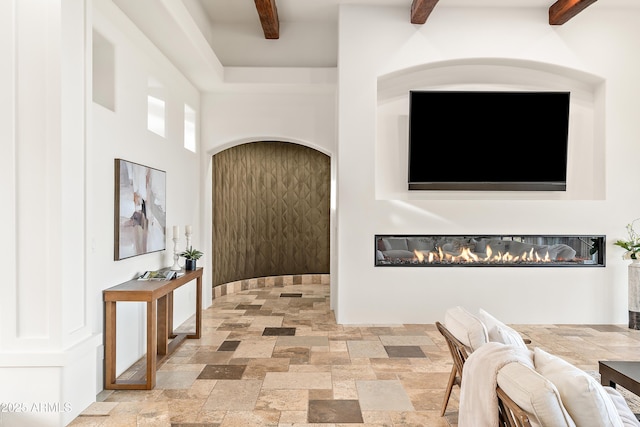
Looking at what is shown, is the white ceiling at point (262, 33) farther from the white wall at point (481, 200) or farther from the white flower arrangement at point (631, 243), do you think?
the white flower arrangement at point (631, 243)

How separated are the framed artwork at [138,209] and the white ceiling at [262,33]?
1.40m

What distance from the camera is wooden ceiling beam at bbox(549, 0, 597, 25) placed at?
4969 mm

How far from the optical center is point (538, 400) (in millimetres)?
1572

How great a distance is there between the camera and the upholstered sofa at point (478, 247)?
5656 millimetres

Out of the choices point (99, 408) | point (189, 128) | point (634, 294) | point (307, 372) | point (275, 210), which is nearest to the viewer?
point (99, 408)

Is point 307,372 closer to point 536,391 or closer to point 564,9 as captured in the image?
point 536,391

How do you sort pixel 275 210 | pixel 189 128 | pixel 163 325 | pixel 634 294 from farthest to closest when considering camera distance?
1. pixel 275 210
2. pixel 189 128
3. pixel 634 294
4. pixel 163 325

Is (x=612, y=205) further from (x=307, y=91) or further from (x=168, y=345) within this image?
(x=168, y=345)

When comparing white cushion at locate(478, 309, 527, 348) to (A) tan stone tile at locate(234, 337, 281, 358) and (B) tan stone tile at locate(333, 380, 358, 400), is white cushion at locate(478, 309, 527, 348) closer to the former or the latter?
(B) tan stone tile at locate(333, 380, 358, 400)

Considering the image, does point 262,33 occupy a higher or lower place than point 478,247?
higher

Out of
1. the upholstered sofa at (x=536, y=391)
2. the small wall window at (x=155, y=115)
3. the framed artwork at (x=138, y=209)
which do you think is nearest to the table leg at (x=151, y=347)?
the framed artwork at (x=138, y=209)

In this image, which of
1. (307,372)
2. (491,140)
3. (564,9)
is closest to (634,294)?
(491,140)

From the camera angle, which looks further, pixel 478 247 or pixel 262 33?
pixel 262 33

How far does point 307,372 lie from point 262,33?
4543 millimetres
